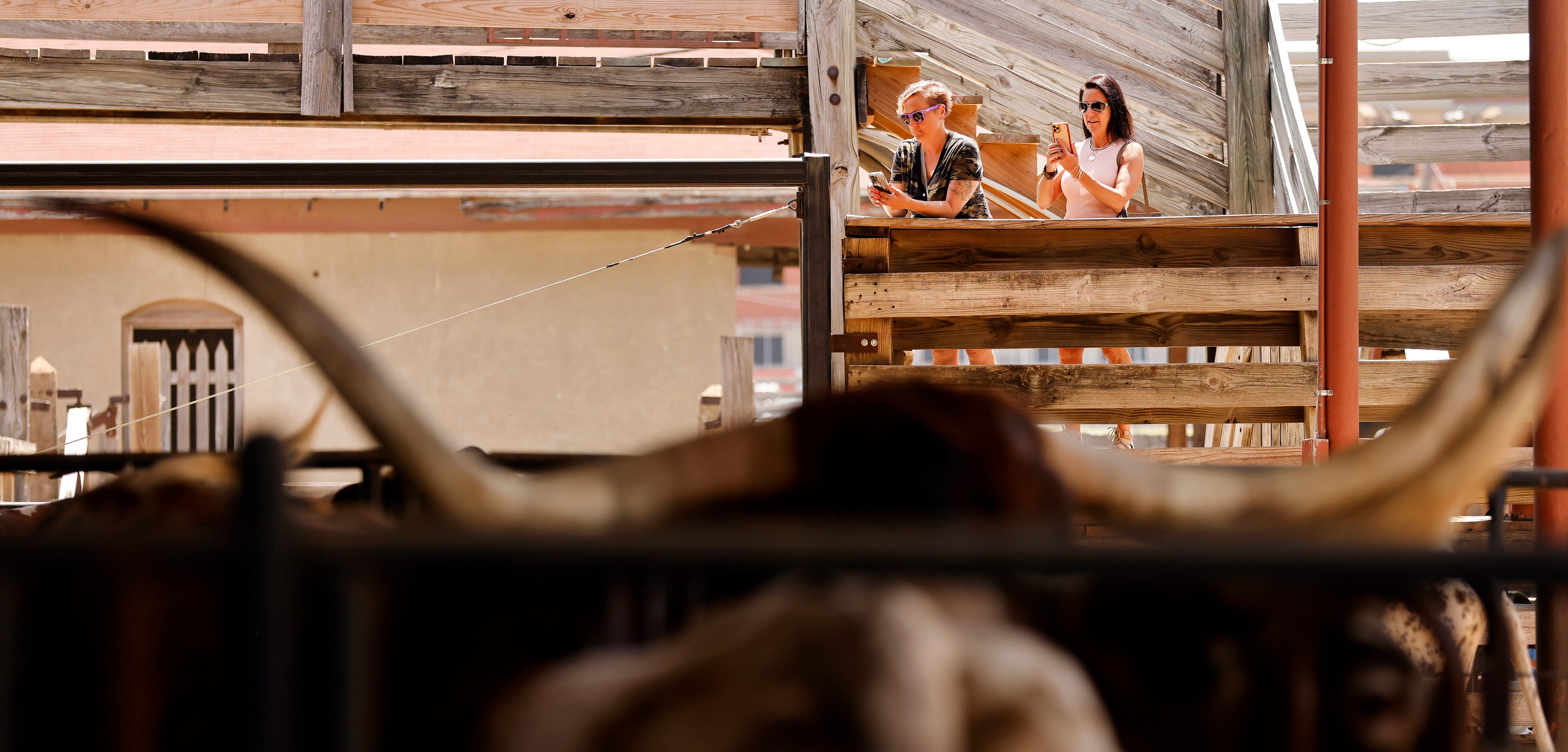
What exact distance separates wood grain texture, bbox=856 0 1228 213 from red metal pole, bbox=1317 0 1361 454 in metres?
2.86

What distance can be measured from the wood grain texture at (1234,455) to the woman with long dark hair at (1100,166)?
0.36 meters

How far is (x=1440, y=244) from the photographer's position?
4.45 meters

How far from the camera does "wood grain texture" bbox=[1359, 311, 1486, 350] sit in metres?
4.37

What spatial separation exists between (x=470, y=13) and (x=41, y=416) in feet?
13.1

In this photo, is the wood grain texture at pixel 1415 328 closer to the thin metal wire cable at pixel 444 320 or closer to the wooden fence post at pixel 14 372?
the thin metal wire cable at pixel 444 320

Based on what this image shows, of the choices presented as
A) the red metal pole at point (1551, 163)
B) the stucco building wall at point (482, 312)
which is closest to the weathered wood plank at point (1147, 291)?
the red metal pole at point (1551, 163)

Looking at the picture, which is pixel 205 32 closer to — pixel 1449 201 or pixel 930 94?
pixel 930 94

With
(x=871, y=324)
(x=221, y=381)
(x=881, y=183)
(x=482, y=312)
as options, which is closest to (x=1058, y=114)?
(x=881, y=183)

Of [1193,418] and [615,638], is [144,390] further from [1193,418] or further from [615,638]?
[615,638]

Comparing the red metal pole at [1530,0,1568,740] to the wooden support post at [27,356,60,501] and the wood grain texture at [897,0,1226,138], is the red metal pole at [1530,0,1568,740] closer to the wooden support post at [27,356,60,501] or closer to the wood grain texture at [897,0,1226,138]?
the wood grain texture at [897,0,1226,138]

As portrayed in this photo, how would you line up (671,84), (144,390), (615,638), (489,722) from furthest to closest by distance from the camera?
(144,390), (671,84), (615,638), (489,722)

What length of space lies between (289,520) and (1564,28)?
3.37 m

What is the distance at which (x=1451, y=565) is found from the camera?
0.68m

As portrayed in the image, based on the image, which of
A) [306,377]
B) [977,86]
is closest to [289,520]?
[977,86]
